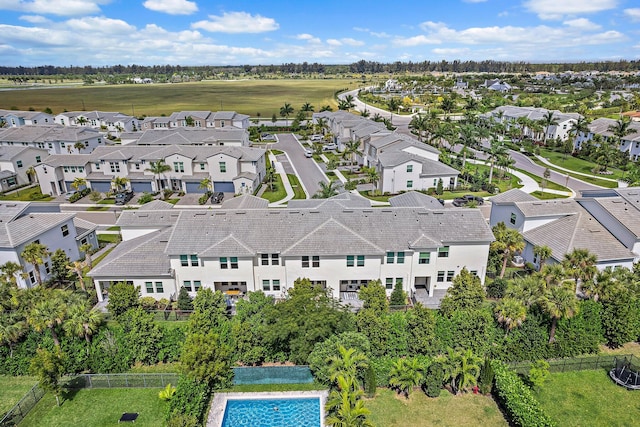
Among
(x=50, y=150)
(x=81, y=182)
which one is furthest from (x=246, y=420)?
(x=50, y=150)

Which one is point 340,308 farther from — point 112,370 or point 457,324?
point 112,370

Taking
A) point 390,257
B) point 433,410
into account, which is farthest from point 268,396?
point 390,257

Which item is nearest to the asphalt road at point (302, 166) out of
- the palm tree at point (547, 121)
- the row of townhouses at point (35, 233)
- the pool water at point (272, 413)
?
the row of townhouses at point (35, 233)

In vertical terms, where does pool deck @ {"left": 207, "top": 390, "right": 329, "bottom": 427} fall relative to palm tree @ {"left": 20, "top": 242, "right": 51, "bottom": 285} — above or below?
below

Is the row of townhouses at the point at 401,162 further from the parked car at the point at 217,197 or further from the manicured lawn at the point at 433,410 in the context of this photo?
the manicured lawn at the point at 433,410

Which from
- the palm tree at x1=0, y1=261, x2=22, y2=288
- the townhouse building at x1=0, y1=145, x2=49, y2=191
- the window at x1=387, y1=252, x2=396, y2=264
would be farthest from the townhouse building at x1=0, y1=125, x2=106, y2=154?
the window at x1=387, y1=252, x2=396, y2=264

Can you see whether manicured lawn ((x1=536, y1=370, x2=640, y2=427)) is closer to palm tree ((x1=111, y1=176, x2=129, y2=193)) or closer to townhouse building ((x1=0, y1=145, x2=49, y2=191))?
palm tree ((x1=111, y1=176, x2=129, y2=193))
